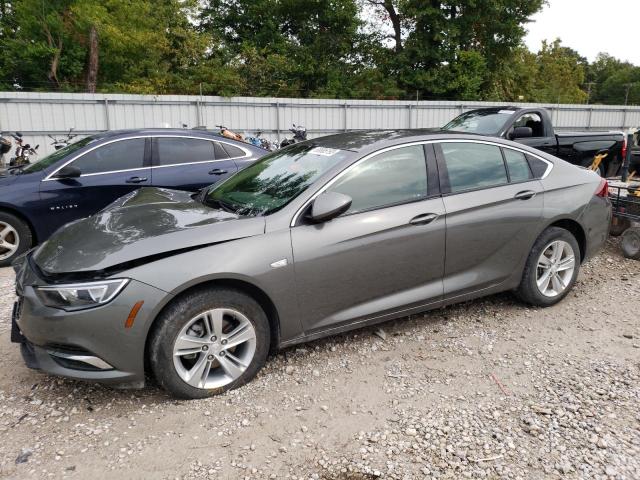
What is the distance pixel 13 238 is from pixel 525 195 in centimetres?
532

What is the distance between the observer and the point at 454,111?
1934 cm

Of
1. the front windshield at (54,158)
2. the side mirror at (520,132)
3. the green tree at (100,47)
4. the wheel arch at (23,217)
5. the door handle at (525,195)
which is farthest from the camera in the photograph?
the green tree at (100,47)

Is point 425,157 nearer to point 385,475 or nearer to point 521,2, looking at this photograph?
point 385,475

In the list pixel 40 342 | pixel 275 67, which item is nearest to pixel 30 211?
pixel 40 342

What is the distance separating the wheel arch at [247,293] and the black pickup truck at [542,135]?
5501mm

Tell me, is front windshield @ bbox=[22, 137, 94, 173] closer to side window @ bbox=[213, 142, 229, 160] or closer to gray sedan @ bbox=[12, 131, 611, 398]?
side window @ bbox=[213, 142, 229, 160]

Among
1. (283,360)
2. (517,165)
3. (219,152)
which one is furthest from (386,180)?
(219,152)

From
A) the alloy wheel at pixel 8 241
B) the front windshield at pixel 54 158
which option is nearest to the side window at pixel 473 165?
the front windshield at pixel 54 158

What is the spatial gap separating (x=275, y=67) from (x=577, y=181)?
845 inches

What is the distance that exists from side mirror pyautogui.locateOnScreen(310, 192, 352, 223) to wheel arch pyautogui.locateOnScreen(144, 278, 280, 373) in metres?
0.58

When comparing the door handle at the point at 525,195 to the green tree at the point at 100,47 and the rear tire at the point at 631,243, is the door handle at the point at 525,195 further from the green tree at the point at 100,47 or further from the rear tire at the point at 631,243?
the green tree at the point at 100,47

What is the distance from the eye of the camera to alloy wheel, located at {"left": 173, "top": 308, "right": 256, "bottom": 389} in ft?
9.83

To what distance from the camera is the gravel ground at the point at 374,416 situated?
2576mm

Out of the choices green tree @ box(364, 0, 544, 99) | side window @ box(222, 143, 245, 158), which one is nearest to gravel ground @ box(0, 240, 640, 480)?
side window @ box(222, 143, 245, 158)
